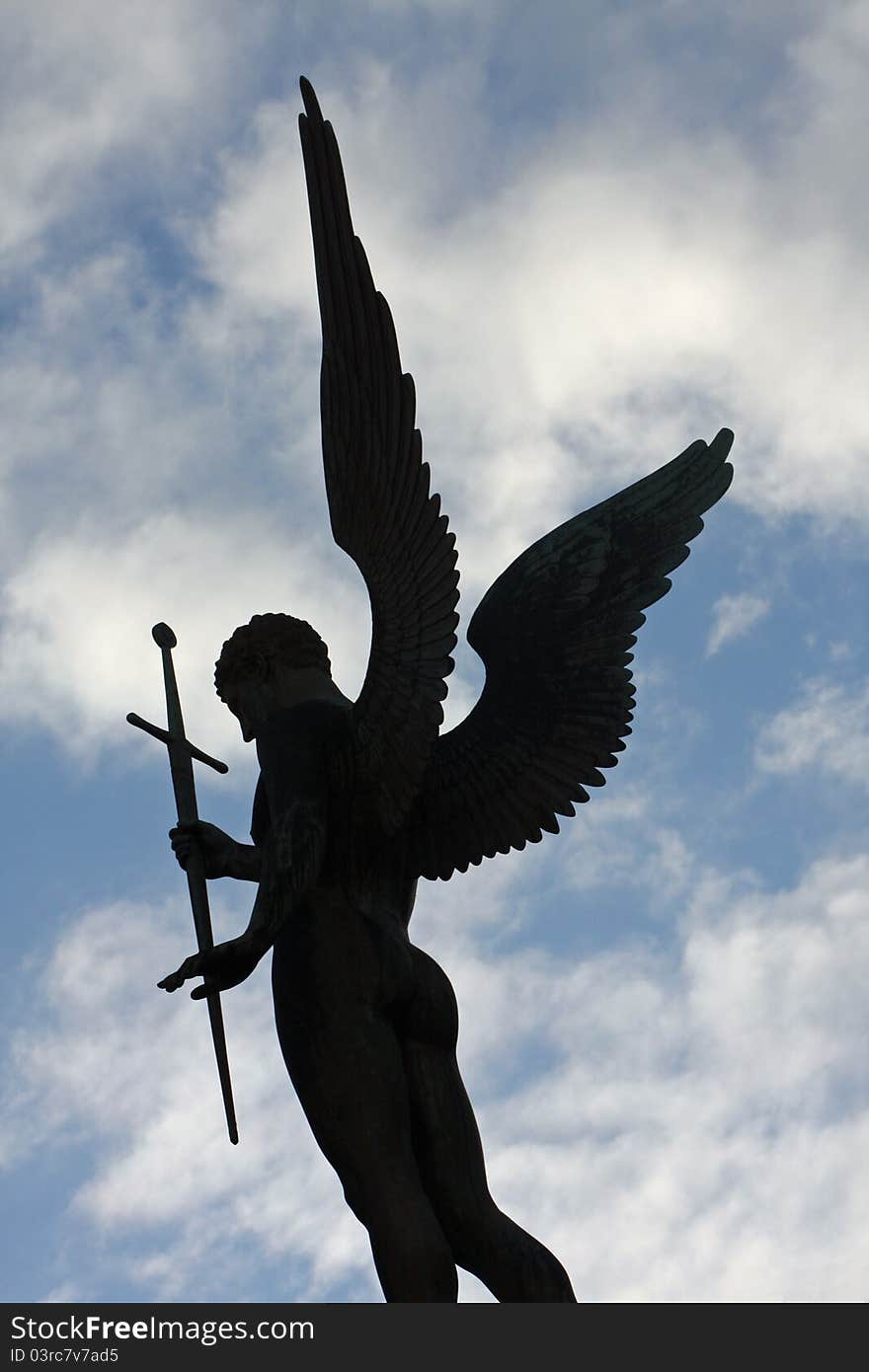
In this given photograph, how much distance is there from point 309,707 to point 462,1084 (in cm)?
190

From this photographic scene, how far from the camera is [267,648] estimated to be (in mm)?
9719

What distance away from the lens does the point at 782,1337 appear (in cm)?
687

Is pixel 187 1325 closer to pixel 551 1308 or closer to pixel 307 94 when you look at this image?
pixel 551 1308

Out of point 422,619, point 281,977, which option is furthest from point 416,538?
point 281,977

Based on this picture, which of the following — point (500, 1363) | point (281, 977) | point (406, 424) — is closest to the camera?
point (500, 1363)

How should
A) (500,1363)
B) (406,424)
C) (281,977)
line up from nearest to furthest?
(500,1363) < (281,977) < (406,424)

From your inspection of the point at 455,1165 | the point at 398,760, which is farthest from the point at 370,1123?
the point at 398,760

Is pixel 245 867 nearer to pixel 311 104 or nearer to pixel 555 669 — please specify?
pixel 555 669

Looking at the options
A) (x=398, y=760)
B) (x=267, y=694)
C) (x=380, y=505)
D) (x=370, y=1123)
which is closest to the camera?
(x=370, y=1123)

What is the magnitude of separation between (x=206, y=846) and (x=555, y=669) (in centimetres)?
186

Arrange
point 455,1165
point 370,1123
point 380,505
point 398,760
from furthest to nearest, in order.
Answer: point 380,505, point 398,760, point 455,1165, point 370,1123

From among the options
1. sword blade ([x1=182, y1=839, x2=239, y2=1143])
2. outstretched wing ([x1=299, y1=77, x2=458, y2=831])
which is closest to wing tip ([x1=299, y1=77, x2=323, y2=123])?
outstretched wing ([x1=299, y1=77, x2=458, y2=831])

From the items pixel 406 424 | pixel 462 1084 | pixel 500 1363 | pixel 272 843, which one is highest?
pixel 406 424

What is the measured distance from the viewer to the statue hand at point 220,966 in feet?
28.0
